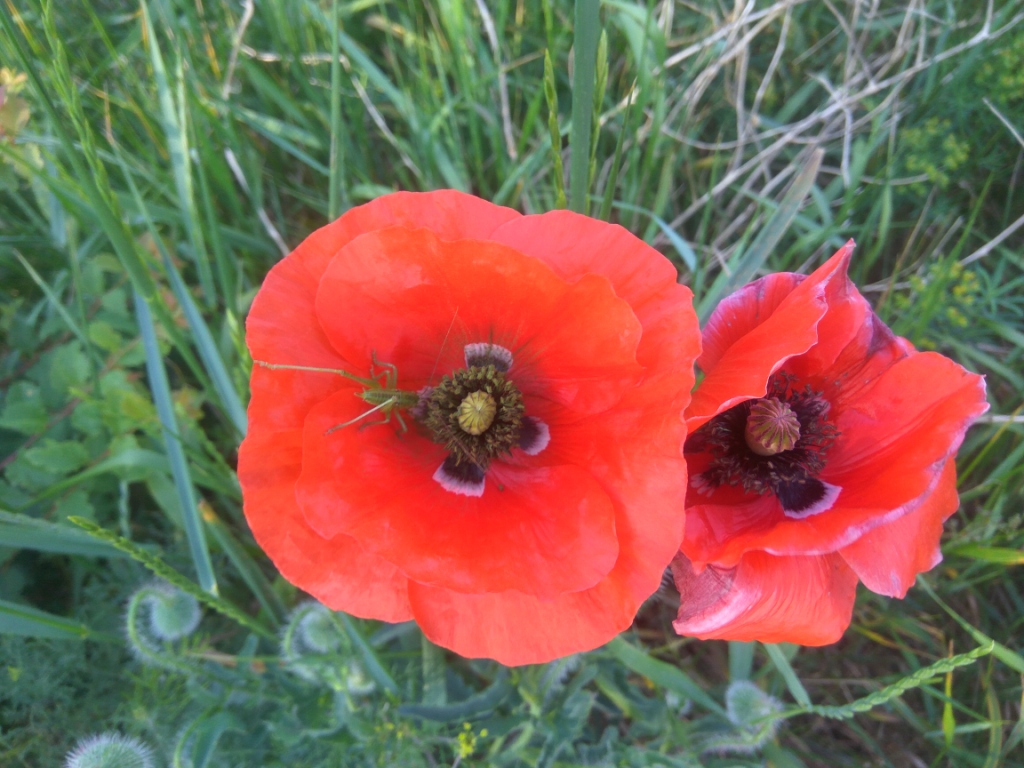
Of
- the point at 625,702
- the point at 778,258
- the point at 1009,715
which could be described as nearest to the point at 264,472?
the point at 625,702

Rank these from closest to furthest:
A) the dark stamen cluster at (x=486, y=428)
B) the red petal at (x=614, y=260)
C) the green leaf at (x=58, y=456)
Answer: the red petal at (x=614, y=260), the dark stamen cluster at (x=486, y=428), the green leaf at (x=58, y=456)

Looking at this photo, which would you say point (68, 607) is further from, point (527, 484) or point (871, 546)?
point (871, 546)

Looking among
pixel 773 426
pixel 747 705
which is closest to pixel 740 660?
pixel 747 705

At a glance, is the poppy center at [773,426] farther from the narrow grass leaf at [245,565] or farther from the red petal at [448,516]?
the narrow grass leaf at [245,565]

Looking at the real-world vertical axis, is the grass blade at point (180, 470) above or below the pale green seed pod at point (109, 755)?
above

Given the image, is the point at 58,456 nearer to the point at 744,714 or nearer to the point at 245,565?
the point at 245,565

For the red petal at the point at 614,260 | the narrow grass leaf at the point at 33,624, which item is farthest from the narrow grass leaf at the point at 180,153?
the red petal at the point at 614,260
